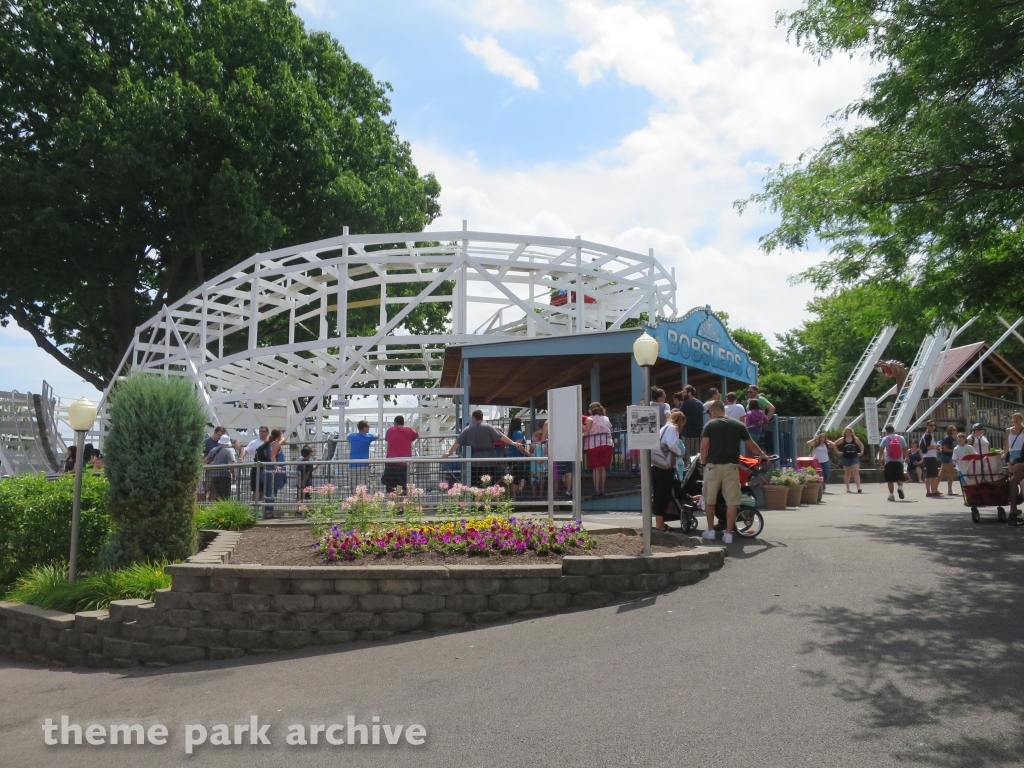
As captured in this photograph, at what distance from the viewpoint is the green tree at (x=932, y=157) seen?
8781 mm

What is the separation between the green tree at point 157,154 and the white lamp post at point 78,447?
16.0 metres

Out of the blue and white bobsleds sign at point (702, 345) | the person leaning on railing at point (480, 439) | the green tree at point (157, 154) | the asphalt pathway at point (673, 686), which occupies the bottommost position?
the asphalt pathway at point (673, 686)

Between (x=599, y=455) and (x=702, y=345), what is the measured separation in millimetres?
5144

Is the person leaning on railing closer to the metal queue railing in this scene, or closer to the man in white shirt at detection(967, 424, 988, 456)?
the metal queue railing

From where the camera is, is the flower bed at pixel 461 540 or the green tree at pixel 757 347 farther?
the green tree at pixel 757 347

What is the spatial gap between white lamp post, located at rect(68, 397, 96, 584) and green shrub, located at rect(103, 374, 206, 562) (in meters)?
0.55

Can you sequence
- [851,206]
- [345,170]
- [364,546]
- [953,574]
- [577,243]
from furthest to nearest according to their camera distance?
[345,170]
[577,243]
[851,206]
[364,546]
[953,574]

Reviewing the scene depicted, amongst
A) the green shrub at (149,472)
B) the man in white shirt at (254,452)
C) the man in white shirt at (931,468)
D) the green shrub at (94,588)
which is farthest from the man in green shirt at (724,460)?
the man in white shirt at (931,468)

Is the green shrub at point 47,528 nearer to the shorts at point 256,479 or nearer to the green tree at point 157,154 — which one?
the shorts at point 256,479

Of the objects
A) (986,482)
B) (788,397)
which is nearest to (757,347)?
(788,397)

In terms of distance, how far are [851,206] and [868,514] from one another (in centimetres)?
547

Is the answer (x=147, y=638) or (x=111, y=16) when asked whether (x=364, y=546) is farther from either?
(x=111, y=16)

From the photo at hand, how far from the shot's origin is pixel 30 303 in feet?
97.3

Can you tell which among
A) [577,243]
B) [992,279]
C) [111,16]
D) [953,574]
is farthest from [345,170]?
[953,574]
